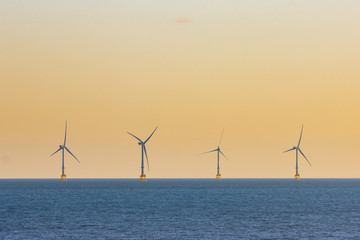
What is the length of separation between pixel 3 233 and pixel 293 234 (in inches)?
1775

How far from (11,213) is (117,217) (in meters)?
28.3

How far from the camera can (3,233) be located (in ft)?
318

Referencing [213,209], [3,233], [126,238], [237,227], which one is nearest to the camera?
[126,238]

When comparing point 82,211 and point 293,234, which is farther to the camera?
point 82,211

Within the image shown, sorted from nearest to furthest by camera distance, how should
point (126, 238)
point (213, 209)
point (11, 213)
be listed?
point (126, 238), point (11, 213), point (213, 209)

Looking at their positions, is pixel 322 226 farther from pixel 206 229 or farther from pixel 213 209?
pixel 213 209

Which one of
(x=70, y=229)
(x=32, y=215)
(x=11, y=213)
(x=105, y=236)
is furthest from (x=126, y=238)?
(x=11, y=213)

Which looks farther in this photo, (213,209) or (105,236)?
(213,209)

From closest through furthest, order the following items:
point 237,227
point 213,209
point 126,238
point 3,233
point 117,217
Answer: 1. point 126,238
2. point 3,233
3. point 237,227
4. point 117,217
5. point 213,209

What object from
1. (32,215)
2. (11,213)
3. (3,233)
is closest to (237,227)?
(3,233)

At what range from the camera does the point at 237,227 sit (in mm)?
106188

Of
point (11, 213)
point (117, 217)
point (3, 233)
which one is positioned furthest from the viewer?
point (11, 213)

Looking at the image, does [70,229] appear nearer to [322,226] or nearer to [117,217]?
[117,217]

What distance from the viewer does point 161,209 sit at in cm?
14938
